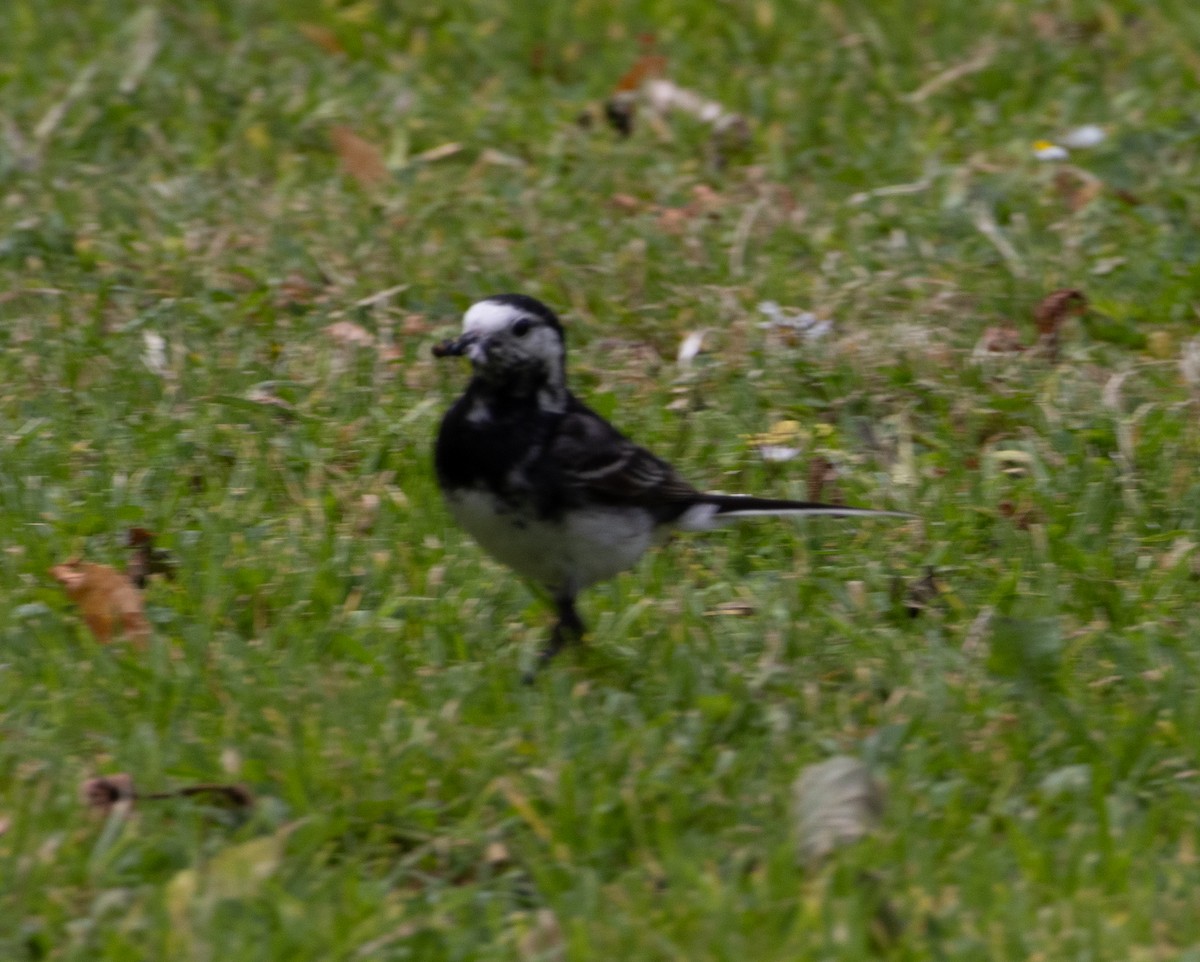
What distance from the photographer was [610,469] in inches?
181

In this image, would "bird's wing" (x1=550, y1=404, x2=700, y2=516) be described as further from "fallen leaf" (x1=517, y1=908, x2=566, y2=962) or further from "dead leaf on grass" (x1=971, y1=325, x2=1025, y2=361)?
"dead leaf on grass" (x1=971, y1=325, x2=1025, y2=361)

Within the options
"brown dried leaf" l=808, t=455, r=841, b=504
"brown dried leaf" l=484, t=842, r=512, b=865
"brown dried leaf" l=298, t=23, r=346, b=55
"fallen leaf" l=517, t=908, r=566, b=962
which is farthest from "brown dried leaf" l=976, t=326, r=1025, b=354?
"brown dried leaf" l=298, t=23, r=346, b=55

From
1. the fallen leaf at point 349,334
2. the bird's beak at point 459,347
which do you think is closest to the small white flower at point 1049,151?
the fallen leaf at point 349,334

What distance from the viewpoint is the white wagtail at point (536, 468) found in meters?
4.43

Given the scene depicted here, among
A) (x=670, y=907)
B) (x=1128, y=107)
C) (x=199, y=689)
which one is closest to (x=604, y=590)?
(x=199, y=689)

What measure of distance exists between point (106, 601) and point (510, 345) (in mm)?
1202

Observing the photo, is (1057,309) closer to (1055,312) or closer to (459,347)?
(1055,312)

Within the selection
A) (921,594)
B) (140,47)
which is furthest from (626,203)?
(921,594)

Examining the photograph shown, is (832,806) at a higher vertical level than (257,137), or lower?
higher

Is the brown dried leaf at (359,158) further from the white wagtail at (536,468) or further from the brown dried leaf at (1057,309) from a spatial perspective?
the white wagtail at (536,468)

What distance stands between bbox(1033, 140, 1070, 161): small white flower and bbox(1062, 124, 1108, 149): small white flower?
48 millimetres

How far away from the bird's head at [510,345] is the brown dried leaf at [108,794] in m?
1.20

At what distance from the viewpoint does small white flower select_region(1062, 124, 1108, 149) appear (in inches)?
306

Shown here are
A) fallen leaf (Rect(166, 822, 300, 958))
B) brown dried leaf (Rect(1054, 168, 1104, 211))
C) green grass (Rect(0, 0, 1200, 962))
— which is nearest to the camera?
fallen leaf (Rect(166, 822, 300, 958))
